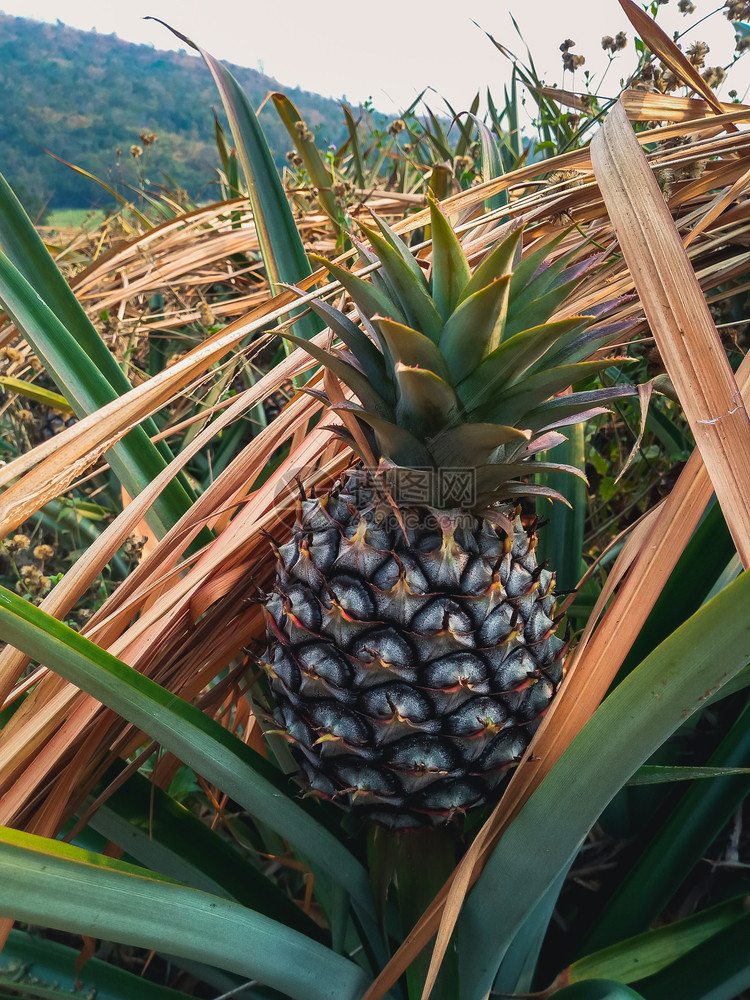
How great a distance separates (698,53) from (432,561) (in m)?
1.15

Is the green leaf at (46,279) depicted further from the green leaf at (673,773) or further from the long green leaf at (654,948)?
the long green leaf at (654,948)

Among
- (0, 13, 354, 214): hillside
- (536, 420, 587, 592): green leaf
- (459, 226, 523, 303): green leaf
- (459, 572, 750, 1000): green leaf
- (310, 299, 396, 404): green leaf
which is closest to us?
(459, 572, 750, 1000): green leaf

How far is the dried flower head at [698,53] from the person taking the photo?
3.72 feet

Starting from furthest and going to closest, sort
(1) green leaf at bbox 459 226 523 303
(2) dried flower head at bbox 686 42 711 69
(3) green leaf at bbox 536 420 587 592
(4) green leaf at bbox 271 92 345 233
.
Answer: (4) green leaf at bbox 271 92 345 233, (2) dried flower head at bbox 686 42 711 69, (3) green leaf at bbox 536 420 587 592, (1) green leaf at bbox 459 226 523 303

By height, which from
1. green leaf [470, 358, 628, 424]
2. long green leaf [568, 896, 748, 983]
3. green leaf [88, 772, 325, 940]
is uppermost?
green leaf [470, 358, 628, 424]

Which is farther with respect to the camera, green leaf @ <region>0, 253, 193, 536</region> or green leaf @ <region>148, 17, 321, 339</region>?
green leaf @ <region>148, 17, 321, 339</region>

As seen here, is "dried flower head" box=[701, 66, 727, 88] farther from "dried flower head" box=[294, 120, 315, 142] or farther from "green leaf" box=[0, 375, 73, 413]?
"green leaf" box=[0, 375, 73, 413]

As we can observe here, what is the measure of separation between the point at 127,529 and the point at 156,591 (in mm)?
121

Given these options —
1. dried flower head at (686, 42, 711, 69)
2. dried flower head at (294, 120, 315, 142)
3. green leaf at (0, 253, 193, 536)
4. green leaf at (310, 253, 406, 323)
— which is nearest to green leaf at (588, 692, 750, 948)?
green leaf at (310, 253, 406, 323)

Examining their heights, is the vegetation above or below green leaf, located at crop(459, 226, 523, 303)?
below

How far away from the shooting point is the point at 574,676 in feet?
2.12

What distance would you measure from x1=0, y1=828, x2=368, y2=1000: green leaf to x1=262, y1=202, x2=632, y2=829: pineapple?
14 centimetres

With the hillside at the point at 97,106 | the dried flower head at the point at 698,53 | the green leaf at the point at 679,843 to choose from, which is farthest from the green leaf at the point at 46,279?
the hillside at the point at 97,106

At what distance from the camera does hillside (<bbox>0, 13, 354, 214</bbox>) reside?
523cm
